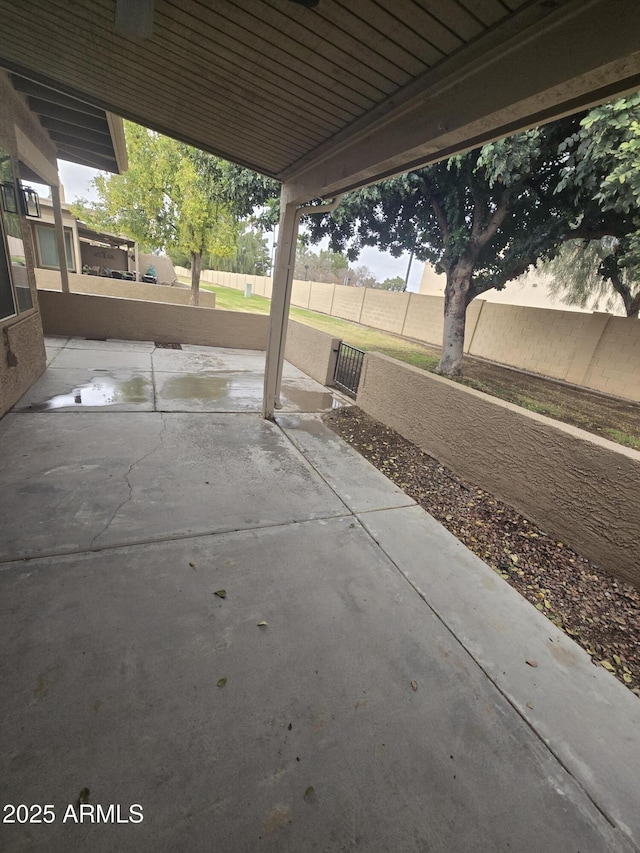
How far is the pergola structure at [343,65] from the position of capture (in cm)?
178

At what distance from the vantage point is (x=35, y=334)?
5.24m

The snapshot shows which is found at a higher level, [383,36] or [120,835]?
[383,36]

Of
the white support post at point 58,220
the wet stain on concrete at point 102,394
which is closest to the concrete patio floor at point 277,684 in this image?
the wet stain on concrete at point 102,394

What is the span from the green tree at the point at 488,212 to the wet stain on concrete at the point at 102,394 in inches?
261

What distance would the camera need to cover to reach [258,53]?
237cm

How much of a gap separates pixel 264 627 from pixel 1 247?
4973 mm

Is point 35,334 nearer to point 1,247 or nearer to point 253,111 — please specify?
point 1,247

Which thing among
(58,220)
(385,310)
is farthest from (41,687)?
(385,310)

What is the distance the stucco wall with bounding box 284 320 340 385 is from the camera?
24.3 feet

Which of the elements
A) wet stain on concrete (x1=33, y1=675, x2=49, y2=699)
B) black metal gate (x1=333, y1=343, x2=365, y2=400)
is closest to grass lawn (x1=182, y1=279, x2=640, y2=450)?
black metal gate (x1=333, y1=343, x2=365, y2=400)

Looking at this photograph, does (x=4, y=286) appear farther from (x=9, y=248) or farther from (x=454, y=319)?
(x=454, y=319)

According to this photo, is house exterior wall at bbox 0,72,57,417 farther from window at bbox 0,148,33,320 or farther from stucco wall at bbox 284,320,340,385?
stucco wall at bbox 284,320,340,385

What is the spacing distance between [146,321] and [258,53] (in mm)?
7400

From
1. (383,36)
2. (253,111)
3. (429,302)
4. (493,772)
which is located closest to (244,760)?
(493,772)
